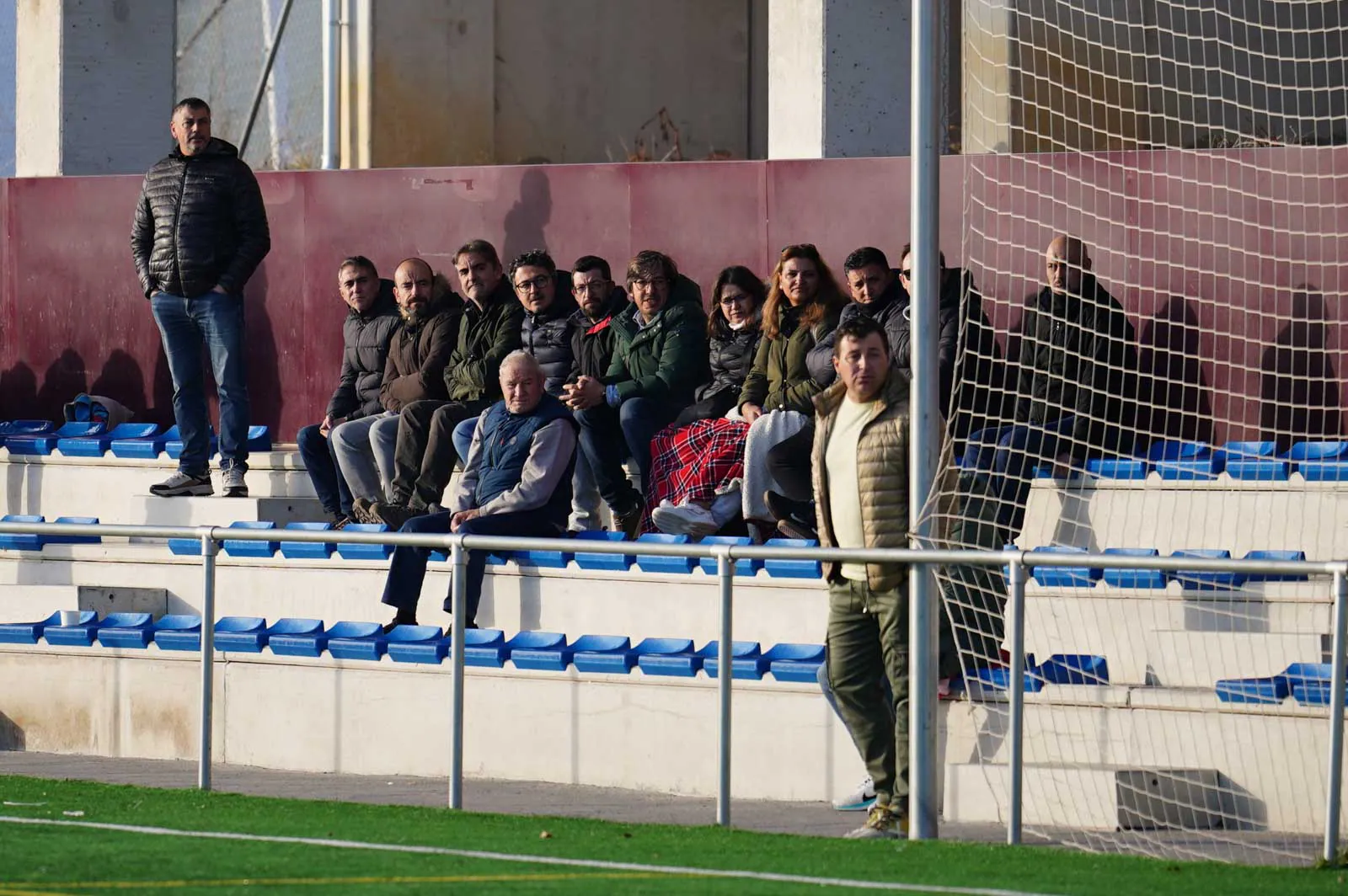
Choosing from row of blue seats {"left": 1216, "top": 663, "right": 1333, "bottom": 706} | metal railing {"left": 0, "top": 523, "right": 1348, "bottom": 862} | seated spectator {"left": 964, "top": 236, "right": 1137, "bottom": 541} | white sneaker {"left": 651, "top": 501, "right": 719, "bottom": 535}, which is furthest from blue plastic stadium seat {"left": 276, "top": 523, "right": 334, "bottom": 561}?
row of blue seats {"left": 1216, "top": 663, "right": 1333, "bottom": 706}

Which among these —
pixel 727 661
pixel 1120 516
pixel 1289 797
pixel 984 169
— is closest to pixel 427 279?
pixel 984 169

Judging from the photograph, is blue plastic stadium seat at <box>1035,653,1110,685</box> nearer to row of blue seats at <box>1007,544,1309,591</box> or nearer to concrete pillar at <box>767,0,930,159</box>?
row of blue seats at <box>1007,544,1309,591</box>

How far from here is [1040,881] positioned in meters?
6.62

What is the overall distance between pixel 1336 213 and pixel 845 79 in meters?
4.11

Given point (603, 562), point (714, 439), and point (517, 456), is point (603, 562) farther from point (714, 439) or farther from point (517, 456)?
point (714, 439)

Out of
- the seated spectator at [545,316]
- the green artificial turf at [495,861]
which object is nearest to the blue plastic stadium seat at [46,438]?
the seated spectator at [545,316]

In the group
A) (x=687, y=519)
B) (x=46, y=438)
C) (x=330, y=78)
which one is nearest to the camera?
(x=687, y=519)

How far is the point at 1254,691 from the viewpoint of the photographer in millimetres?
8164

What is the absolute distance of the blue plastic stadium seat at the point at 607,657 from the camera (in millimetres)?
9594

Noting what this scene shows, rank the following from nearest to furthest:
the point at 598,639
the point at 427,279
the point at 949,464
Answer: the point at 949,464, the point at 598,639, the point at 427,279

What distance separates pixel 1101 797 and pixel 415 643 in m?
3.39

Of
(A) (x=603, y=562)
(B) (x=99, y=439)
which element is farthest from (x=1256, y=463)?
(B) (x=99, y=439)

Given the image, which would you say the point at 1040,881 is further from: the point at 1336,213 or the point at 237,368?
the point at 237,368

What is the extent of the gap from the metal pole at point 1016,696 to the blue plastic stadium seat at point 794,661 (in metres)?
1.56
